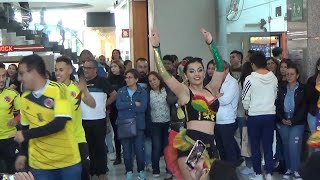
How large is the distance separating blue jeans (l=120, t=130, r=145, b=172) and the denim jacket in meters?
0.16

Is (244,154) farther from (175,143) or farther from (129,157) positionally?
(175,143)

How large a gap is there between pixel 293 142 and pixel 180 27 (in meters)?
6.13

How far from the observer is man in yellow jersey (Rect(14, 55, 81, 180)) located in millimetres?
4043

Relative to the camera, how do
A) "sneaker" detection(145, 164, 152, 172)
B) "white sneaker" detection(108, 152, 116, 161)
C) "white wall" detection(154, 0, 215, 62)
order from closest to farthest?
"sneaker" detection(145, 164, 152, 172), "white sneaker" detection(108, 152, 116, 161), "white wall" detection(154, 0, 215, 62)

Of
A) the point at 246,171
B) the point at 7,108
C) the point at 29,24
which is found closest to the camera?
the point at 7,108

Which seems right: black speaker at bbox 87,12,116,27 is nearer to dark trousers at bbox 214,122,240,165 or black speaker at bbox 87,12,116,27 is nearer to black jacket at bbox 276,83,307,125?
dark trousers at bbox 214,122,240,165

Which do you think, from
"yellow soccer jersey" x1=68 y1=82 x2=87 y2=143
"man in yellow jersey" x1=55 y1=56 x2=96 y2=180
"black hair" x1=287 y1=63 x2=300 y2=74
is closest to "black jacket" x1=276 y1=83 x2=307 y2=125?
"black hair" x1=287 y1=63 x2=300 y2=74

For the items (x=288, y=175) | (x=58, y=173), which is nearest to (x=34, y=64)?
(x=58, y=173)

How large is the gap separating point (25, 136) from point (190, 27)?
9.03m

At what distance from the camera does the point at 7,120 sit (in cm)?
641

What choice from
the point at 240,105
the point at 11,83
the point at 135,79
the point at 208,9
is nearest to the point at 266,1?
the point at 208,9

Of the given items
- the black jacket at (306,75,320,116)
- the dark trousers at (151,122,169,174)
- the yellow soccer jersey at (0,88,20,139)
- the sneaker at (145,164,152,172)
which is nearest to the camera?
the yellow soccer jersey at (0,88,20,139)

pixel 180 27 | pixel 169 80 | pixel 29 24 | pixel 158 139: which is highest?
pixel 29 24

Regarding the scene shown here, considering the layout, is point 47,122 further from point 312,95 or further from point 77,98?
point 312,95
